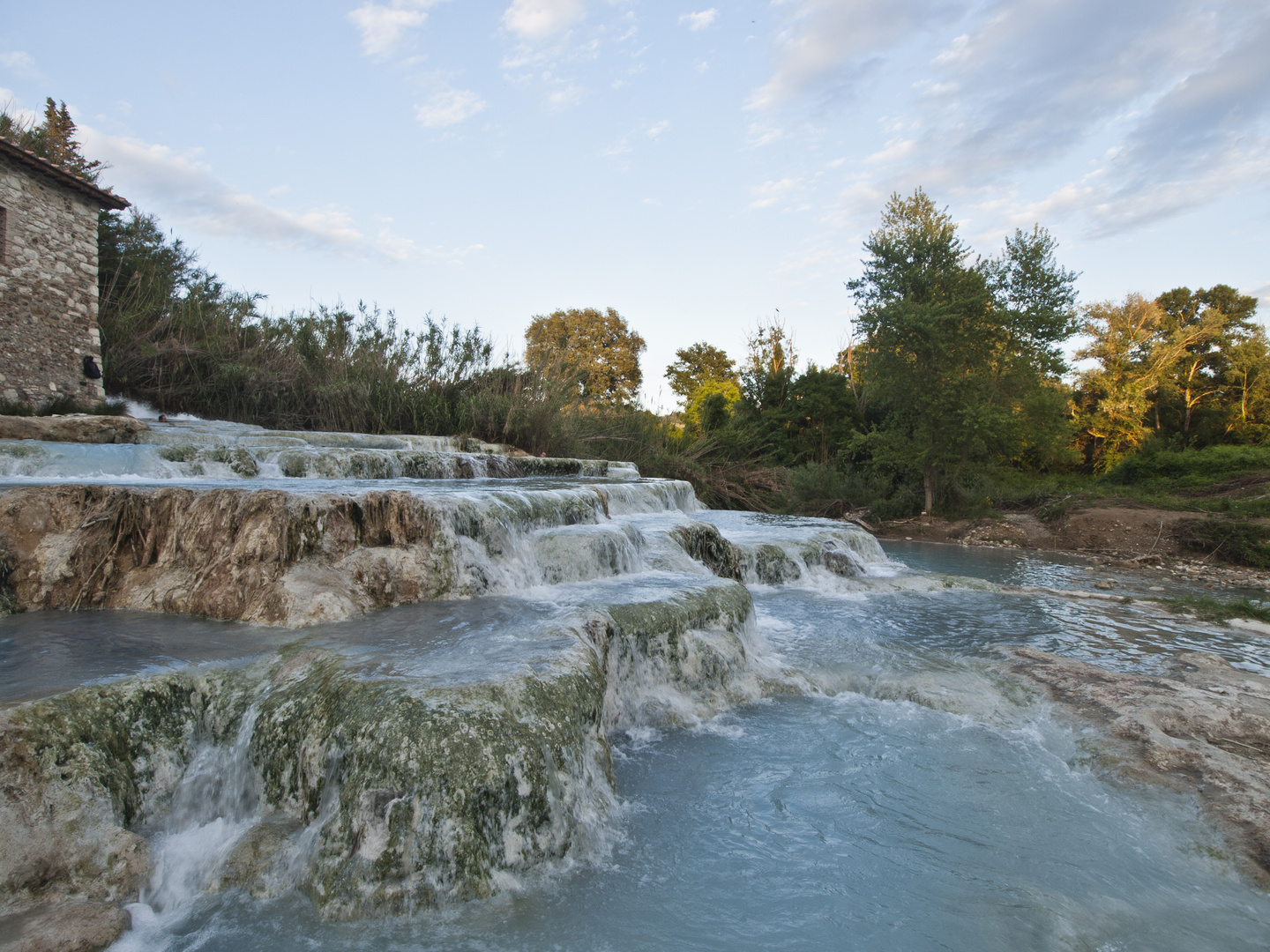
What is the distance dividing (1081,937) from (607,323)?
32874 mm

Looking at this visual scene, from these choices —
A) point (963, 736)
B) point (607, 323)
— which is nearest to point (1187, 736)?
point (963, 736)

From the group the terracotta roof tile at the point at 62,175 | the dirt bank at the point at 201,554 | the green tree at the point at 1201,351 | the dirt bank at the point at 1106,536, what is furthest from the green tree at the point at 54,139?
the green tree at the point at 1201,351

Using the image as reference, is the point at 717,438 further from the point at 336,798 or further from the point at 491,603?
the point at 336,798

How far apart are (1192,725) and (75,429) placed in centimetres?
954

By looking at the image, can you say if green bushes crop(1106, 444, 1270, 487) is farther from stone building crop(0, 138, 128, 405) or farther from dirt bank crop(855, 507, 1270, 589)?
stone building crop(0, 138, 128, 405)

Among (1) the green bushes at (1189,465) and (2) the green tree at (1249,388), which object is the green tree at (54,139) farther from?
(2) the green tree at (1249,388)

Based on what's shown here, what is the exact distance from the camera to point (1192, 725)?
11.0 feet

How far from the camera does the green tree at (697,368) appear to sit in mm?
34000

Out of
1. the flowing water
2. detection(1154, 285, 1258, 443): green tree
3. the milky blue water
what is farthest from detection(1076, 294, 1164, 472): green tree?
the milky blue water

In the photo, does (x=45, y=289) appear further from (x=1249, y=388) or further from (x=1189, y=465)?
(x=1249, y=388)

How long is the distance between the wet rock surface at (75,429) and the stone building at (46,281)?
3190mm

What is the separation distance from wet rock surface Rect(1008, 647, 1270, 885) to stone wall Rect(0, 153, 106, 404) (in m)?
12.3

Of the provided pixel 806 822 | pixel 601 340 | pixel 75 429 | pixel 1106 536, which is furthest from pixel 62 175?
pixel 601 340

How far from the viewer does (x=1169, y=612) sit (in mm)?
6348
